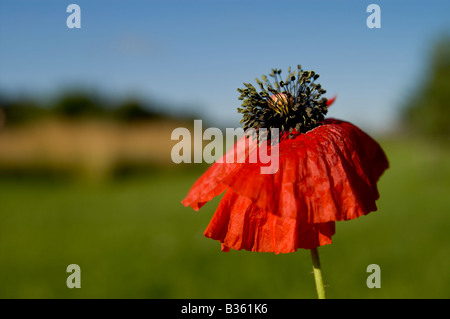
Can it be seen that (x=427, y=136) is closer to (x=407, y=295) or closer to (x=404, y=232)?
(x=404, y=232)

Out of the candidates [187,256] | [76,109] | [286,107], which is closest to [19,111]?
[76,109]

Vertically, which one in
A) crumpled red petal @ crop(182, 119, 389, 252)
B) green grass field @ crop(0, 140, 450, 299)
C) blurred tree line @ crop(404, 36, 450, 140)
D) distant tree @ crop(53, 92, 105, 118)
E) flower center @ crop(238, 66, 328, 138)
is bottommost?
green grass field @ crop(0, 140, 450, 299)

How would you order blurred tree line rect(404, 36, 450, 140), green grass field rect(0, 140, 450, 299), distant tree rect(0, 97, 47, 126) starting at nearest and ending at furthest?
1. green grass field rect(0, 140, 450, 299)
2. blurred tree line rect(404, 36, 450, 140)
3. distant tree rect(0, 97, 47, 126)

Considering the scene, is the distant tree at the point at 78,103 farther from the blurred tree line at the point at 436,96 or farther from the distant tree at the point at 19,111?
the blurred tree line at the point at 436,96

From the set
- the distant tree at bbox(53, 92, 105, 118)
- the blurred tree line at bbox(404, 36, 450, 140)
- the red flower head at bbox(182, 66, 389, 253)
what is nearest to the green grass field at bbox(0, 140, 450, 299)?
the red flower head at bbox(182, 66, 389, 253)

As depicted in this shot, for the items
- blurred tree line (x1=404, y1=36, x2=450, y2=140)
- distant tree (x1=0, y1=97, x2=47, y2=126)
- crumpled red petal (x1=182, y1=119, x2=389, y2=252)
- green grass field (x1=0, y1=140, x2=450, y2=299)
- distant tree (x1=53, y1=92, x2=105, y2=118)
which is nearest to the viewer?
crumpled red petal (x1=182, y1=119, x2=389, y2=252)

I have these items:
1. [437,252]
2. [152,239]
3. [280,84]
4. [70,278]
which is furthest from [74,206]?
[280,84]

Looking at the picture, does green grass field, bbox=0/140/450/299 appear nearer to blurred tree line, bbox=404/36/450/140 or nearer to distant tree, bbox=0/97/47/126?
blurred tree line, bbox=404/36/450/140
